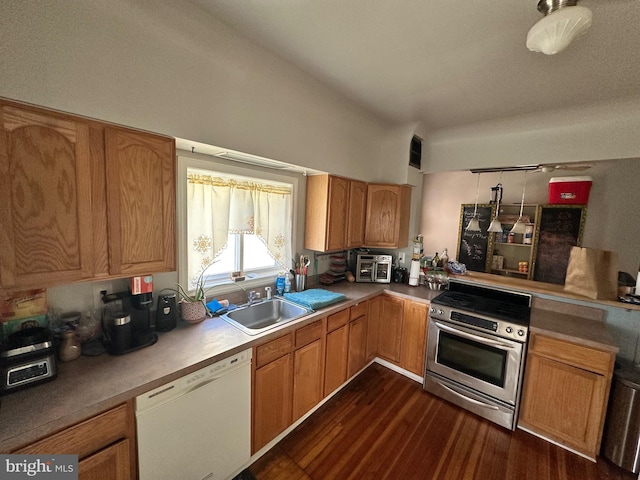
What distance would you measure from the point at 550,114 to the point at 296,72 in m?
2.24

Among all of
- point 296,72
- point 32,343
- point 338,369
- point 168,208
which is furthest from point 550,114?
point 32,343

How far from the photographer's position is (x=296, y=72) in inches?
71.5

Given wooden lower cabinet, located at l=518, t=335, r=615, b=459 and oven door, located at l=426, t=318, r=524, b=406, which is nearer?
wooden lower cabinet, located at l=518, t=335, r=615, b=459

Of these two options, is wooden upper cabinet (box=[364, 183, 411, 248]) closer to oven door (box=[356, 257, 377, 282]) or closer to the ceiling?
oven door (box=[356, 257, 377, 282])

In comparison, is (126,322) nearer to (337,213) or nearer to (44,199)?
(44,199)

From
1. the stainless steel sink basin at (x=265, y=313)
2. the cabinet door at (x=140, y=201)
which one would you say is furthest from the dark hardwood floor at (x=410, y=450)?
the cabinet door at (x=140, y=201)

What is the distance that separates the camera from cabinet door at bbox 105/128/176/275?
1145 millimetres

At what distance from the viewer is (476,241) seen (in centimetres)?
404

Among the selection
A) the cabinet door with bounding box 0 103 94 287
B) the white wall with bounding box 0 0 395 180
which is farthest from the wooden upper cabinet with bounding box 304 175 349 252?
the cabinet door with bounding box 0 103 94 287

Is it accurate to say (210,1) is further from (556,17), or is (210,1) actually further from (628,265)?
(628,265)

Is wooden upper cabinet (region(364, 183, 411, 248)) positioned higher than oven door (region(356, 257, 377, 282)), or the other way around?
wooden upper cabinet (region(364, 183, 411, 248))

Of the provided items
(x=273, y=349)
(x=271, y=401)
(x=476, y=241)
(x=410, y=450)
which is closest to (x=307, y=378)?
(x=271, y=401)

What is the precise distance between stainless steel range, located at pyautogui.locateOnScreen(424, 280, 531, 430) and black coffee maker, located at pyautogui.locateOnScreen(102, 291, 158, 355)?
2.28 meters

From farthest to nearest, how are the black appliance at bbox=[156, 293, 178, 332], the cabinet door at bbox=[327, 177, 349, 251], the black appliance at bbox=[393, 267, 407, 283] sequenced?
the black appliance at bbox=[393, 267, 407, 283], the cabinet door at bbox=[327, 177, 349, 251], the black appliance at bbox=[156, 293, 178, 332]
